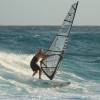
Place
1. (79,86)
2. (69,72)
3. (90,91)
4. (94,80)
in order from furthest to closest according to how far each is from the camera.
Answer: (69,72) → (94,80) → (79,86) → (90,91)

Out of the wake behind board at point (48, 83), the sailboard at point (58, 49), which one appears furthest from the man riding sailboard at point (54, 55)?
the wake behind board at point (48, 83)

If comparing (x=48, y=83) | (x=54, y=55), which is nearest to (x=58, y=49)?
(x=54, y=55)

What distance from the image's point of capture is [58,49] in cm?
1695

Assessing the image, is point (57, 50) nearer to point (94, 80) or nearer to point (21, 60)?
point (94, 80)

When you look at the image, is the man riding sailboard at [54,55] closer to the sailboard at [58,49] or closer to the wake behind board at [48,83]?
the sailboard at [58,49]

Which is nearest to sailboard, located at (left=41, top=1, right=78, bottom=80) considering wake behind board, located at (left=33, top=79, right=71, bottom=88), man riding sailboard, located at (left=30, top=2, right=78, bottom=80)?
man riding sailboard, located at (left=30, top=2, right=78, bottom=80)

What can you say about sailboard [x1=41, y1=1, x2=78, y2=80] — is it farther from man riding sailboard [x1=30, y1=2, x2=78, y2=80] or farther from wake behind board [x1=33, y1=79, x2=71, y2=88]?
wake behind board [x1=33, y1=79, x2=71, y2=88]

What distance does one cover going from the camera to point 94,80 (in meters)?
19.0

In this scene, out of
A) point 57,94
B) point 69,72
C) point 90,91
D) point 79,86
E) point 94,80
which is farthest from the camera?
point 69,72

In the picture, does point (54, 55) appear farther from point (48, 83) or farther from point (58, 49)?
point (48, 83)

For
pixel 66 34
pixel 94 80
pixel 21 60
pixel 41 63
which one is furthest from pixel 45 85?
pixel 21 60

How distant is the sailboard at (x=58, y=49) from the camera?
1673 cm

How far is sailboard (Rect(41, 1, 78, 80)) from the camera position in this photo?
1673cm
